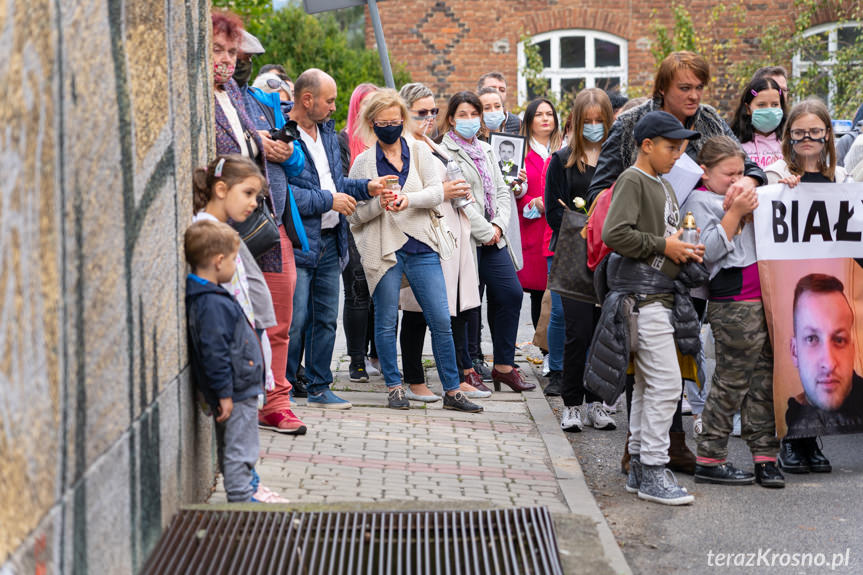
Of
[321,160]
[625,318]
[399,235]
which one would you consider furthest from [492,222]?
[625,318]

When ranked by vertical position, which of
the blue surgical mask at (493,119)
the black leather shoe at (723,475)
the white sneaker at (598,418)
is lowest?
the black leather shoe at (723,475)

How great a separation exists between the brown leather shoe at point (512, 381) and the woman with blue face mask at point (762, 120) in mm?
2311

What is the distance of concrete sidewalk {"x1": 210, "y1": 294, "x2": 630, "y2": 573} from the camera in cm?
467

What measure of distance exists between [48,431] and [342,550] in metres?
1.57

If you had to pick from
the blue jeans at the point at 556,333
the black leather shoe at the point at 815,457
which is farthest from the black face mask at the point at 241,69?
the black leather shoe at the point at 815,457

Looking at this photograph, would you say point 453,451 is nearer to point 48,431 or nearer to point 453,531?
point 453,531

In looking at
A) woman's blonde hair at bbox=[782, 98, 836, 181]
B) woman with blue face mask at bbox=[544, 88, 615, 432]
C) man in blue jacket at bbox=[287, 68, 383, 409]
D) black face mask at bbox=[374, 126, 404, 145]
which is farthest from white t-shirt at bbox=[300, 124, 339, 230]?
woman's blonde hair at bbox=[782, 98, 836, 181]

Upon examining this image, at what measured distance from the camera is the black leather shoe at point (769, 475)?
5840 millimetres

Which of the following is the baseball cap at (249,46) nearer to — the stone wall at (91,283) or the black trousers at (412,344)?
the stone wall at (91,283)

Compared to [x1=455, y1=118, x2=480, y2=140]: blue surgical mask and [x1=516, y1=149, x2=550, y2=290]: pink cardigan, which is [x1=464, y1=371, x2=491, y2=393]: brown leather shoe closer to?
[x1=516, y1=149, x2=550, y2=290]: pink cardigan

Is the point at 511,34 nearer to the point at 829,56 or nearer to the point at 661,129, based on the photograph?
the point at 829,56

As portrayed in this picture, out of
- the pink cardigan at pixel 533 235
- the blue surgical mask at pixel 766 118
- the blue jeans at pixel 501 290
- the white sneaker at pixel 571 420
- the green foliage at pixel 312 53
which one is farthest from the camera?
the green foliage at pixel 312 53

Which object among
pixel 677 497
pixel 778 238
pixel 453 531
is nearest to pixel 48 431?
pixel 453 531

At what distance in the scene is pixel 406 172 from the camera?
24.2 feet
